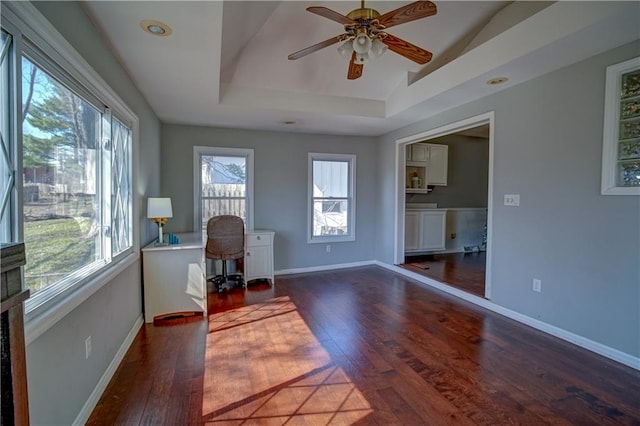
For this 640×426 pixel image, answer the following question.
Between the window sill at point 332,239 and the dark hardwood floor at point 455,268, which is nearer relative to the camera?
the dark hardwood floor at point 455,268

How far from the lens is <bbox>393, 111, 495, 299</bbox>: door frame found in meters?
3.66

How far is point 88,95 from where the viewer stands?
6.77 feet

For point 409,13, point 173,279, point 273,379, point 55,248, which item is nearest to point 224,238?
point 173,279

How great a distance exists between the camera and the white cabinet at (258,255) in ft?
15.3

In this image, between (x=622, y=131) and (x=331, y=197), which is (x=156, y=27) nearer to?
(x=622, y=131)

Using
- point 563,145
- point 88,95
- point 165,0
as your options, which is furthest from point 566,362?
point 88,95

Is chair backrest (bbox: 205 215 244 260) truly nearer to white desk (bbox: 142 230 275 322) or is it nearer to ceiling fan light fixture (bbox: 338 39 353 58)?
white desk (bbox: 142 230 275 322)

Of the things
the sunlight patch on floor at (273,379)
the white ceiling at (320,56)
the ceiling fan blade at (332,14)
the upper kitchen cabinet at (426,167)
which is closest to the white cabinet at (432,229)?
the upper kitchen cabinet at (426,167)

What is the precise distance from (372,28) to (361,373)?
8.18 feet

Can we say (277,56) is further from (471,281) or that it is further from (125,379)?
(471,281)

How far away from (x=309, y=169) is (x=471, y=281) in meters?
3.04

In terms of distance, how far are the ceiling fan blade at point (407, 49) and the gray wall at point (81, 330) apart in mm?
2003

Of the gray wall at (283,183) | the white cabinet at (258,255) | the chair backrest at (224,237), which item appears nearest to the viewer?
the chair backrest at (224,237)

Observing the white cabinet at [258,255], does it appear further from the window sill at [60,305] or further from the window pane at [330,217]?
the window sill at [60,305]
